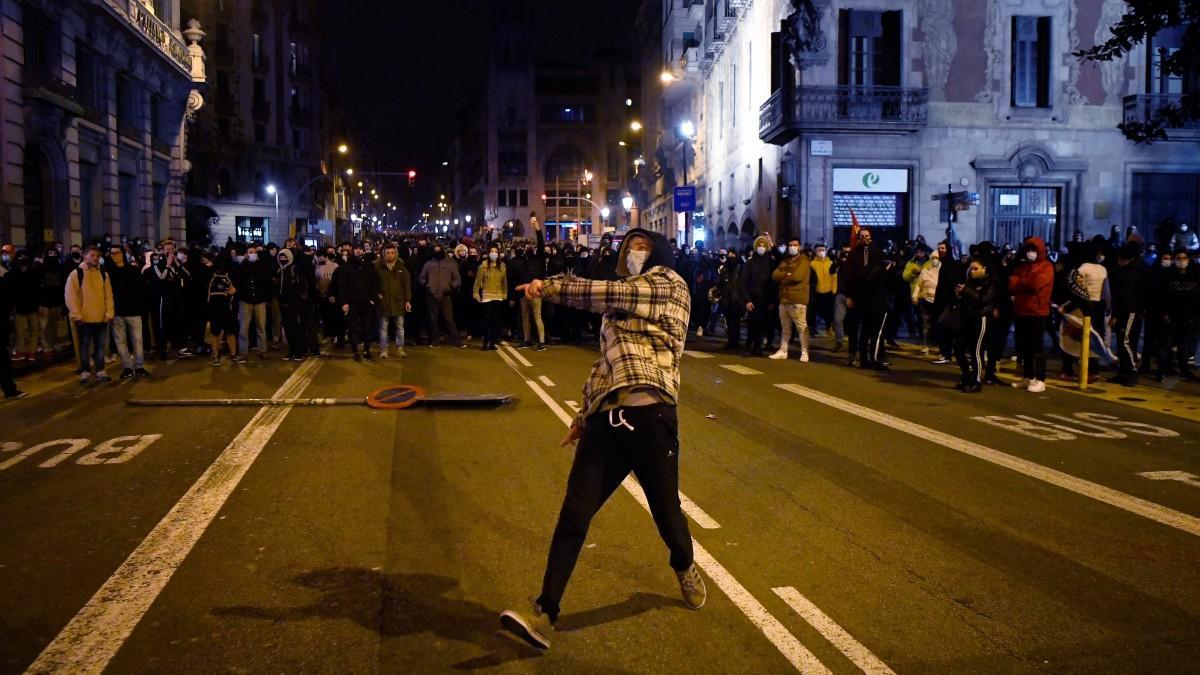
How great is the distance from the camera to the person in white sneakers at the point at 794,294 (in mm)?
16844

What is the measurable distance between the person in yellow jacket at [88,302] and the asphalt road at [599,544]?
2914mm

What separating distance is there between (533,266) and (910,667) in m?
17.9

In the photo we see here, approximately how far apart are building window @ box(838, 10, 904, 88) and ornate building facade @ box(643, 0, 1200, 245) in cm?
4

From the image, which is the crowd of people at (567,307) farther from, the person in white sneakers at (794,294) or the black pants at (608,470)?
the black pants at (608,470)

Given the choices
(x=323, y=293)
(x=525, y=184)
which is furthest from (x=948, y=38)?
(x=525, y=184)

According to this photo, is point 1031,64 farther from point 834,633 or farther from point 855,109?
point 834,633

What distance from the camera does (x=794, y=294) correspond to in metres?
17.0

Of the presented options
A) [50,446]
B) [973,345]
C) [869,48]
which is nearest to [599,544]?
[50,446]

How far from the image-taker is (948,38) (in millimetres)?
31062

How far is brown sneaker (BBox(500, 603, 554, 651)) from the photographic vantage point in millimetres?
4539

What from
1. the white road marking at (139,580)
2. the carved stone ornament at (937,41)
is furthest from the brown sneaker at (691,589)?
the carved stone ornament at (937,41)

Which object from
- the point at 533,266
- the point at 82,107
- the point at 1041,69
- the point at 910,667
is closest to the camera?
the point at 910,667

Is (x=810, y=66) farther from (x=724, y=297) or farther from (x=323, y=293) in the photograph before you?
(x=323, y=293)

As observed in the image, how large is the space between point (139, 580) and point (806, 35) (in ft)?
92.3
